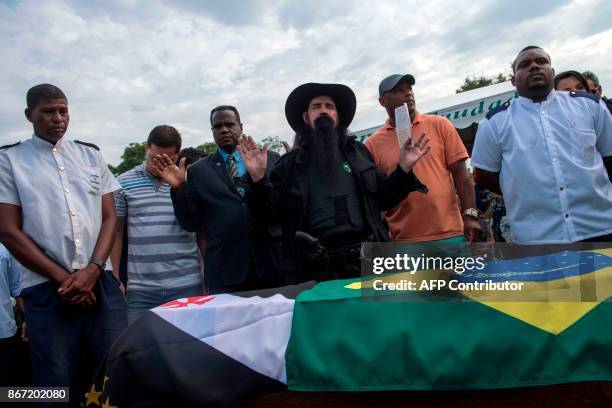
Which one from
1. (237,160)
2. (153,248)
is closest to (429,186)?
(237,160)

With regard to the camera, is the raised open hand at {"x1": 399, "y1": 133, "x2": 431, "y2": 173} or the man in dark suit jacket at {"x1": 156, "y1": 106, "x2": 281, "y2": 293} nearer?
the raised open hand at {"x1": 399, "y1": 133, "x2": 431, "y2": 173}

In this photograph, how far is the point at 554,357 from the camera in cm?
135

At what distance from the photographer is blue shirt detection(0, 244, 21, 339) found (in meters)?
3.41

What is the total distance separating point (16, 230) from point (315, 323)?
1.77 meters

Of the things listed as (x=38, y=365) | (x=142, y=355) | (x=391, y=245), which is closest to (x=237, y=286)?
(x=38, y=365)

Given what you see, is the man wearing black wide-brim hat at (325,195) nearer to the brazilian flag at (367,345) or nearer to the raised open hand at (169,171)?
the raised open hand at (169,171)

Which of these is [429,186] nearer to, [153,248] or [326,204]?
[326,204]

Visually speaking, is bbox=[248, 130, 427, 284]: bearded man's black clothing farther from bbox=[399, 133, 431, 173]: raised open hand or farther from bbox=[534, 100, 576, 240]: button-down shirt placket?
bbox=[534, 100, 576, 240]: button-down shirt placket

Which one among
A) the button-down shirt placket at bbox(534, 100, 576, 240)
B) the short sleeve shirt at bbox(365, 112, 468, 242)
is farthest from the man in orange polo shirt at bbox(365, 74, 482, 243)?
the button-down shirt placket at bbox(534, 100, 576, 240)

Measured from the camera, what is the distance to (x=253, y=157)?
259cm

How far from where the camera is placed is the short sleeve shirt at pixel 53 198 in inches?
97.6

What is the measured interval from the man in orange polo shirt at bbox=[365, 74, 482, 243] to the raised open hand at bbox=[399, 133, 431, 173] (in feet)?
1.12

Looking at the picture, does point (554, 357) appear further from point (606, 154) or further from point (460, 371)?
point (606, 154)

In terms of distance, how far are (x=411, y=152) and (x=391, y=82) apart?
2.78 feet
